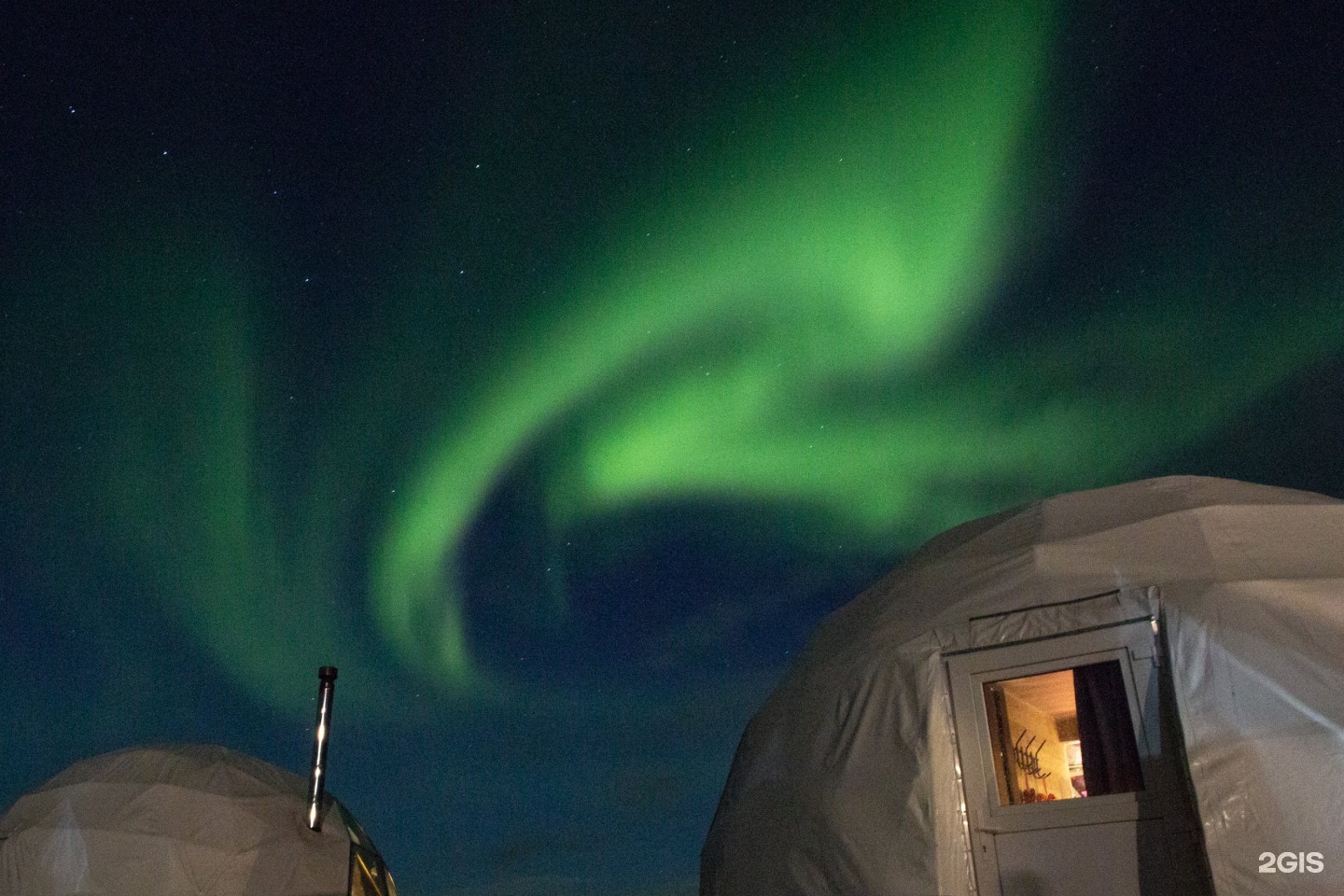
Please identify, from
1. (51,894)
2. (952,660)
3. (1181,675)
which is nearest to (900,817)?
(952,660)

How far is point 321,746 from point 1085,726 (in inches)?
345

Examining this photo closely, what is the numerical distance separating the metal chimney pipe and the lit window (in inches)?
303

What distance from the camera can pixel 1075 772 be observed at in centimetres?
780

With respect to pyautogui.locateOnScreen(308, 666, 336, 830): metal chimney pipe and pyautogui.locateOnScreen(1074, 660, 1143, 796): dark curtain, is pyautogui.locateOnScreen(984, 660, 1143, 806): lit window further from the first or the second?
pyautogui.locateOnScreen(308, 666, 336, 830): metal chimney pipe

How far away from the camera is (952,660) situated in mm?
7738

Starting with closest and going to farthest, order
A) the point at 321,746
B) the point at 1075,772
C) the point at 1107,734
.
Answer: the point at 1107,734
the point at 1075,772
the point at 321,746

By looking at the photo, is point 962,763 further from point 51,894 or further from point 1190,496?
point 51,894

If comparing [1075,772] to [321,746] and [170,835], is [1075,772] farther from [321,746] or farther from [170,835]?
[170,835]

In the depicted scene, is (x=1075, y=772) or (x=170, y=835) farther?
(x=170, y=835)

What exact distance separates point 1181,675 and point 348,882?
10516mm

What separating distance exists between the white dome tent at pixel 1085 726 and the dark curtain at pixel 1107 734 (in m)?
0.01
